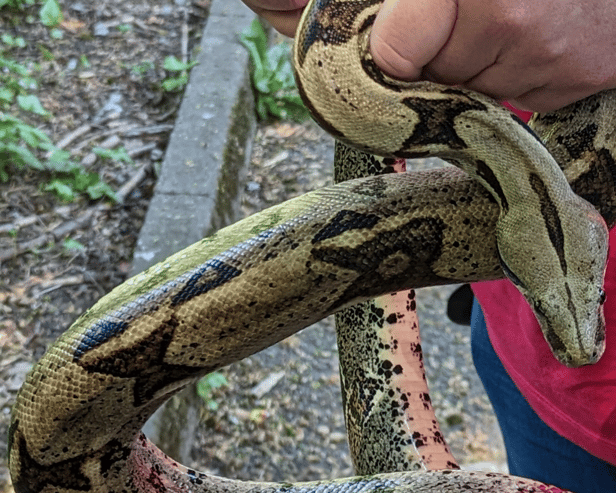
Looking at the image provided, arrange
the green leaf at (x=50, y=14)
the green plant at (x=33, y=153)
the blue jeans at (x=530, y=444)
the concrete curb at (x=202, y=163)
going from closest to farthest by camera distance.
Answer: the blue jeans at (x=530, y=444) → the concrete curb at (x=202, y=163) → the green plant at (x=33, y=153) → the green leaf at (x=50, y=14)

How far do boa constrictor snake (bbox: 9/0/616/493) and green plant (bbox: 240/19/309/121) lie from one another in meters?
2.73

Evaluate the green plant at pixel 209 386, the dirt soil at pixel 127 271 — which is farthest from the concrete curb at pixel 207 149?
the green plant at pixel 209 386

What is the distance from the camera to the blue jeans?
1.41 metres

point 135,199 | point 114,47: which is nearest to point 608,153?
point 135,199

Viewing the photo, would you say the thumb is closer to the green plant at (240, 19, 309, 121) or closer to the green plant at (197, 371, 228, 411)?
the green plant at (197, 371, 228, 411)

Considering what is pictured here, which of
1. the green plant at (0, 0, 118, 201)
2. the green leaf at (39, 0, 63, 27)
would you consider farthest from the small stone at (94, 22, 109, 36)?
the green plant at (0, 0, 118, 201)

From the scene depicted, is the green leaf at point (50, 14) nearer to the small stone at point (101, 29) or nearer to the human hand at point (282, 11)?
the small stone at point (101, 29)

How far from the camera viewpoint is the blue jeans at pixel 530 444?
1.41m

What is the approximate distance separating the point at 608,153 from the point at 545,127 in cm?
11

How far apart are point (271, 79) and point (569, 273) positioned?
296 cm

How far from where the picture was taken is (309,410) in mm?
Answer: 2760

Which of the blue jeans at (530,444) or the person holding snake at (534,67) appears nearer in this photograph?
the person holding snake at (534,67)

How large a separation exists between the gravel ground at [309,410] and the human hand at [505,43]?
75.7 inches

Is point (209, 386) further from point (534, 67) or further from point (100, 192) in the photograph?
point (534, 67)
